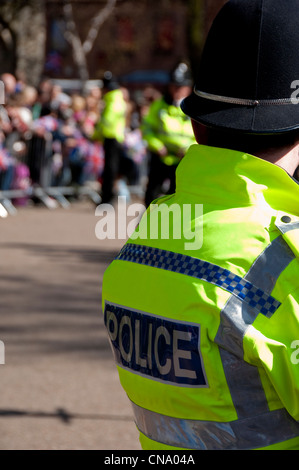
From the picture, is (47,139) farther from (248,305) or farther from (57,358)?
(248,305)

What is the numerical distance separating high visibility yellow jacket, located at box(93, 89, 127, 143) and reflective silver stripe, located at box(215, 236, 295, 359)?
13.0 meters

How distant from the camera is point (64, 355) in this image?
20.2 ft

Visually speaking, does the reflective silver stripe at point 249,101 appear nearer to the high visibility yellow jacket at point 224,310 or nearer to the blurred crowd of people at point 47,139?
the high visibility yellow jacket at point 224,310

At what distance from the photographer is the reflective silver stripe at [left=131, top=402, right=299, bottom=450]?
5.88ft

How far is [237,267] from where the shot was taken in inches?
69.9

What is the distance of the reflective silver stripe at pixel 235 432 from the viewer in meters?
1.79

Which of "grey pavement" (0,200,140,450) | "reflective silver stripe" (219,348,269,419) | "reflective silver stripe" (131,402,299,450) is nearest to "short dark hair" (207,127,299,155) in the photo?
"reflective silver stripe" (219,348,269,419)

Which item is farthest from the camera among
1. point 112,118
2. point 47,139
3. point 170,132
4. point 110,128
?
point 47,139

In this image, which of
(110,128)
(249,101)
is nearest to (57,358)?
(249,101)

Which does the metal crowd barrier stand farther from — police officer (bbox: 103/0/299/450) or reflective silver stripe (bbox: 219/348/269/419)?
reflective silver stripe (bbox: 219/348/269/419)

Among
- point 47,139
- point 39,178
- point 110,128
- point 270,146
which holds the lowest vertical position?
point 39,178

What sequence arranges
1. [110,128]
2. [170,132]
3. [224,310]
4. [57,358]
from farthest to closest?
→ 1. [110,128]
2. [170,132]
3. [57,358]
4. [224,310]

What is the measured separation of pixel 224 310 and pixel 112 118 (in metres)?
13.2

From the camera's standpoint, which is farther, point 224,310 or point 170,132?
point 170,132
